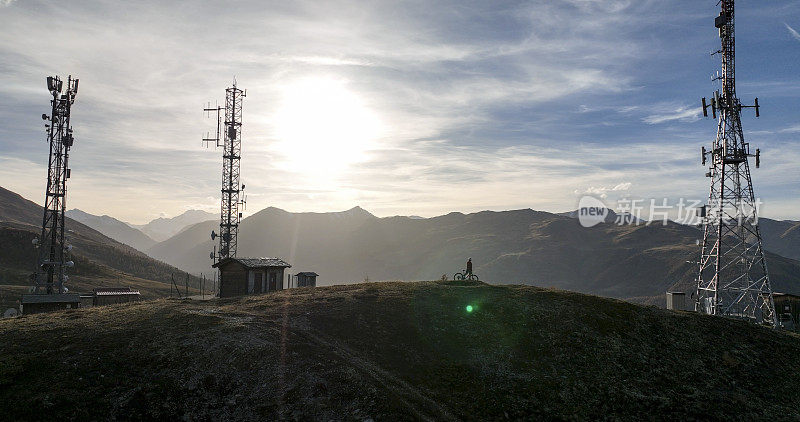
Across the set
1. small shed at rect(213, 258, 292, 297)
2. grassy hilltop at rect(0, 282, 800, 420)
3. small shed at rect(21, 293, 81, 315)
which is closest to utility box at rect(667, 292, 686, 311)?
grassy hilltop at rect(0, 282, 800, 420)

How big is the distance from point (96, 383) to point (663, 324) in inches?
1414

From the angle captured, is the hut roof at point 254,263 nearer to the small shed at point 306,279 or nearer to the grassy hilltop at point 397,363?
the small shed at point 306,279

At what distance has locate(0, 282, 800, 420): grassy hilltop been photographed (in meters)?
19.9

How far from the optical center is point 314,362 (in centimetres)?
2333

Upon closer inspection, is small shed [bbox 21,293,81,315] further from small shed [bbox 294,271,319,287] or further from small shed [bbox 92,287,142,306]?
small shed [bbox 294,271,319,287]

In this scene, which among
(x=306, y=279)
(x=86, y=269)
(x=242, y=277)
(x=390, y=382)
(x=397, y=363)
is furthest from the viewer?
(x=86, y=269)

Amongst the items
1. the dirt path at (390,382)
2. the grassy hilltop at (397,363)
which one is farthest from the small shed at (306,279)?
the dirt path at (390,382)

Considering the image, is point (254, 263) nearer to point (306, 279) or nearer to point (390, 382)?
point (306, 279)

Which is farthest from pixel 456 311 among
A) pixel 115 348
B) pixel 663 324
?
pixel 115 348

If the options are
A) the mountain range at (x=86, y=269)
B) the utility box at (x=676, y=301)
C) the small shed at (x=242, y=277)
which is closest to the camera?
the utility box at (x=676, y=301)

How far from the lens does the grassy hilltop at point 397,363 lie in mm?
19938

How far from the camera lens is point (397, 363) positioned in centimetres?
2497

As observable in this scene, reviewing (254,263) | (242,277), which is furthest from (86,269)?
(254,263)

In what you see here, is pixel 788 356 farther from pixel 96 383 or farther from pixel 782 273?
pixel 782 273
